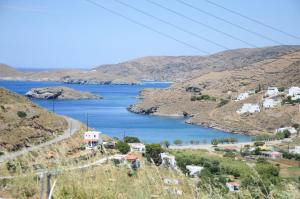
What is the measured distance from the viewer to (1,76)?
165 meters

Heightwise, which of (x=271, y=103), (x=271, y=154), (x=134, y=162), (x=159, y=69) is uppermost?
(x=159, y=69)

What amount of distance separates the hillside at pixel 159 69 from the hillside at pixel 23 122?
115833 millimetres

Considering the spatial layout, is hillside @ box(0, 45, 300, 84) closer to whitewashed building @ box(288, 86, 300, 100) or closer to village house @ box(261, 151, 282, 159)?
whitewashed building @ box(288, 86, 300, 100)

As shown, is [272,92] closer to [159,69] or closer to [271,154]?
[271,154]

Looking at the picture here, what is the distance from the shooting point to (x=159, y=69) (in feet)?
610

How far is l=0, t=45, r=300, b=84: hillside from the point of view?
152625 millimetres

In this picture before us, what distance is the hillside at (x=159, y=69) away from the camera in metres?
153

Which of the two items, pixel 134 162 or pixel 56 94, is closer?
pixel 134 162

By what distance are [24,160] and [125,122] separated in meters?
49.2

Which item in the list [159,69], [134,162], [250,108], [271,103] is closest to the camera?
[134,162]

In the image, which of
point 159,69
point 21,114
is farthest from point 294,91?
point 159,69

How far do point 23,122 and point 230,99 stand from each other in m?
48.7

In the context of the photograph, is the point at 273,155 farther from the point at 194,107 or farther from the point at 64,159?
the point at 194,107

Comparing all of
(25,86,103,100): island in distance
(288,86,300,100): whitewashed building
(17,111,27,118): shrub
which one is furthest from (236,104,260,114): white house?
(25,86,103,100): island in distance
